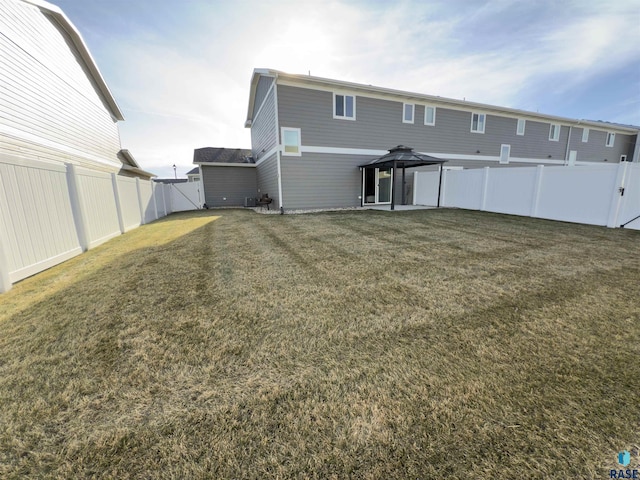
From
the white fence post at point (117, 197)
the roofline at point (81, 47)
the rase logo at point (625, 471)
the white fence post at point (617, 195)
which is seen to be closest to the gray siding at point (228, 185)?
the roofline at point (81, 47)

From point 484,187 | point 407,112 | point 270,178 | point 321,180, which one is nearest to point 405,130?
point 407,112

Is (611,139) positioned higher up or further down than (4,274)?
higher up

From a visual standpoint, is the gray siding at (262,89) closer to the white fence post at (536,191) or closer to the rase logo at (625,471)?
the white fence post at (536,191)

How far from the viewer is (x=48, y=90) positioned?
8.77 m

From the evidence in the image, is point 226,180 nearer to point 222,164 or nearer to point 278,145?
point 222,164

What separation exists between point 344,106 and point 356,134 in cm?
139

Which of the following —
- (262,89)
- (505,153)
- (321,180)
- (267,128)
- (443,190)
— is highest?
(262,89)

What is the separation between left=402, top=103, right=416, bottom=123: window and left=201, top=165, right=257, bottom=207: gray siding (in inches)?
407

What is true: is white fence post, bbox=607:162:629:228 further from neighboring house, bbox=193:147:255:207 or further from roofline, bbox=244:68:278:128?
neighboring house, bbox=193:147:255:207

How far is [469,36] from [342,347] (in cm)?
1255

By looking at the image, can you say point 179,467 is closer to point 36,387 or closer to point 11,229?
point 36,387

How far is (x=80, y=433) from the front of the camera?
4.48 ft

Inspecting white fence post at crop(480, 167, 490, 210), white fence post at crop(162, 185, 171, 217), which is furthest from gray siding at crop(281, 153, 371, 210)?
white fence post at crop(162, 185, 171, 217)

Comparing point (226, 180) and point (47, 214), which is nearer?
point (47, 214)
